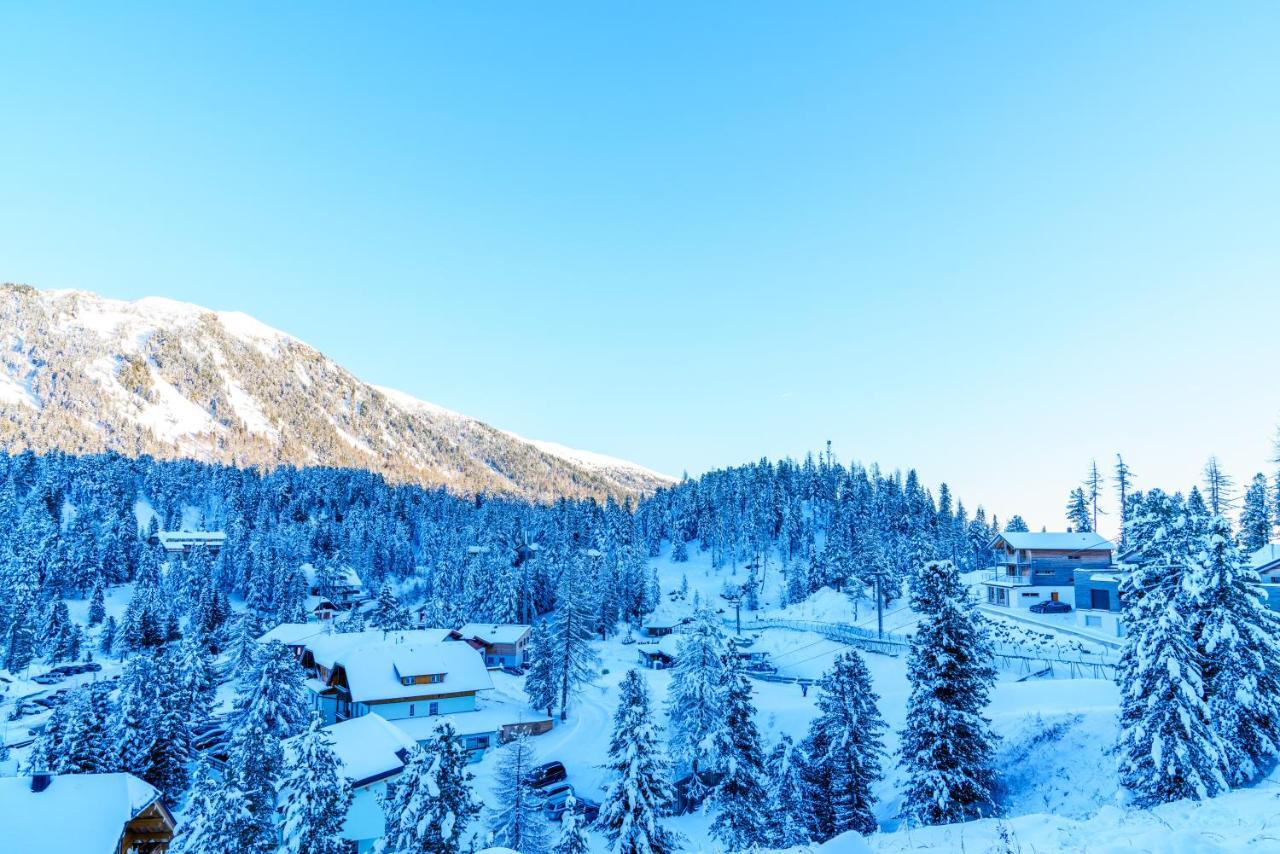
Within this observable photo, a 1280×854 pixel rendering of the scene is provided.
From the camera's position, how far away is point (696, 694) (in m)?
43.0

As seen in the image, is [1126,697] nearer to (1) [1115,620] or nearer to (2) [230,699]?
(1) [1115,620]

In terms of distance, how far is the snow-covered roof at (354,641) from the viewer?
61534mm

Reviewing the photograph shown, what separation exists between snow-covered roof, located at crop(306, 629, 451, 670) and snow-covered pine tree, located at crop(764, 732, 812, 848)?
39.3 m

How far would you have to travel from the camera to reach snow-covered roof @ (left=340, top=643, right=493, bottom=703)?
54062 mm

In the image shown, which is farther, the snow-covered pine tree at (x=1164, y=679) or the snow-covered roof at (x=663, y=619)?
the snow-covered roof at (x=663, y=619)

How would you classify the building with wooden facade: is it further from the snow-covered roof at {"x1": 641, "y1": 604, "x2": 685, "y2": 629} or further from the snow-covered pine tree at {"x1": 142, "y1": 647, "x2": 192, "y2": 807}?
the snow-covered pine tree at {"x1": 142, "y1": 647, "x2": 192, "y2": 807}

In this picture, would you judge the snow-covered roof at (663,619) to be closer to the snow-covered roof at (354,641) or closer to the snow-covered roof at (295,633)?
the snow-covered roof at (354,641)

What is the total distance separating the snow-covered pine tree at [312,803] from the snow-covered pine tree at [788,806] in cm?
1682

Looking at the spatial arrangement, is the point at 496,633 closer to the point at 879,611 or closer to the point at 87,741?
the point at 879,611

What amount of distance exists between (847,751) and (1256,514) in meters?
76.9

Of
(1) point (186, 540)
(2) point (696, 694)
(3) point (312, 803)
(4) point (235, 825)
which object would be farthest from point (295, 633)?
(1) point (186, 540)

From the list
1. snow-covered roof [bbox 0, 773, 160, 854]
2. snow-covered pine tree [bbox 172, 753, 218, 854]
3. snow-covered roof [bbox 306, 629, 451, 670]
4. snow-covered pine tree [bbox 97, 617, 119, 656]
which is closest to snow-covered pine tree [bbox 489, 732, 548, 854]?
snow-covered pine tree [bbox 172, 753, 218, 854]

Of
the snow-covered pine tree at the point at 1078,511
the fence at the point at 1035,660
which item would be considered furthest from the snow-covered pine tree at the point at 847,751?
the snow-covered pine tree at the point at 1078,511

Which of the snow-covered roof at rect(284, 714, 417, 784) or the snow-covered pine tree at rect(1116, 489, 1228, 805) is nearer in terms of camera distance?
the snow-covered pine tree at rect(1116, 489, 1228, 805)
